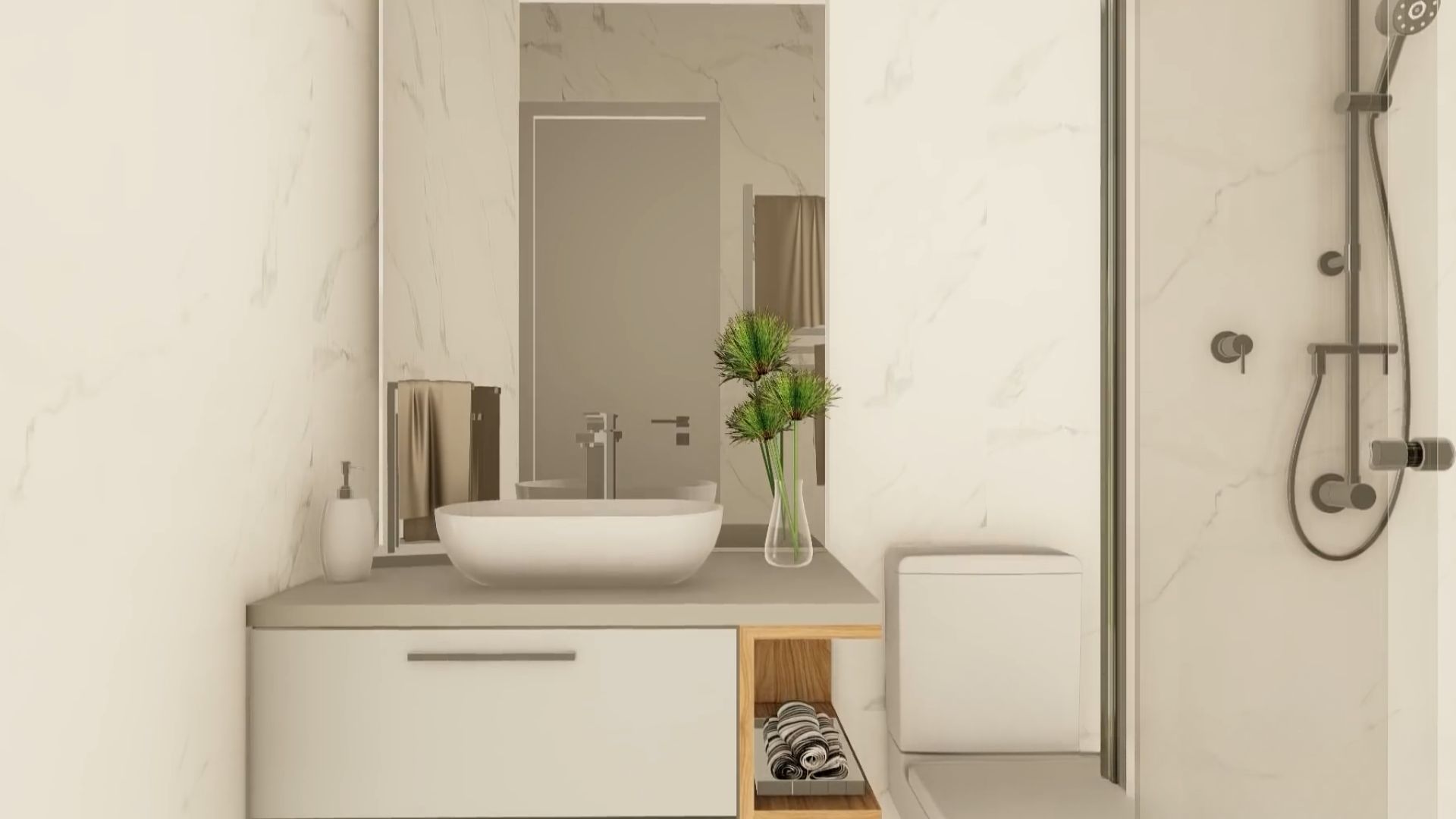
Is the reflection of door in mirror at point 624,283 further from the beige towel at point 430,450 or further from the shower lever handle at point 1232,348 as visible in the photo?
the shower lever handle at point 1232,348

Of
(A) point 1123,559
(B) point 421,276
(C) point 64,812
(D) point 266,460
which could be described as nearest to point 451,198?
(B) point 421,276

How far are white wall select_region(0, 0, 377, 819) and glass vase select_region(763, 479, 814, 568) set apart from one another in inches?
32.3

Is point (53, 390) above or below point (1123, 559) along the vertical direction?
above

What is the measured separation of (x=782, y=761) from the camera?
1493 millimetres

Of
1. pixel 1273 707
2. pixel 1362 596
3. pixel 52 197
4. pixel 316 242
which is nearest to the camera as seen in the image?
pixel 52 197

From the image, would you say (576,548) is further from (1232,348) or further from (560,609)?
(1232,348)

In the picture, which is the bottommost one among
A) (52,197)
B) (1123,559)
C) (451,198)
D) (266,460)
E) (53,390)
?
(1123,559)

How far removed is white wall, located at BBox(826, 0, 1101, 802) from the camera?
80.9 inches

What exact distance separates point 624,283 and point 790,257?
14.5 inches

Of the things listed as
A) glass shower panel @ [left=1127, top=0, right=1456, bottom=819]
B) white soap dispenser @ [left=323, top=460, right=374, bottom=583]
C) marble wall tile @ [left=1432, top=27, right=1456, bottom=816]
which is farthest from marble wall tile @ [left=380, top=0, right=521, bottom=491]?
marble wall tile @ [left=1432, top=27, right=1456, bottom=816]

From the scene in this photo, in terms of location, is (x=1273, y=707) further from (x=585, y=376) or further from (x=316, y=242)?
(x=316, y=242)

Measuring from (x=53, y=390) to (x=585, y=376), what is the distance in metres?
1.09

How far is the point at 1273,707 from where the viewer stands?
3.94 feet

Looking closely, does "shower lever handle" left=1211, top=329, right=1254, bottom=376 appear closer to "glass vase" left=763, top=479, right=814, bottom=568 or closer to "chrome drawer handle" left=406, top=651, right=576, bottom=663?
"glass vase" left=763, top=479, right=814, bottom=568
